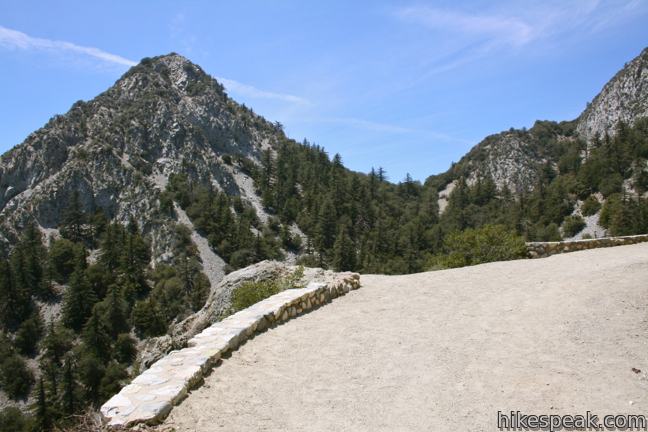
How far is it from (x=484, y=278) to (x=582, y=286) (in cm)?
279

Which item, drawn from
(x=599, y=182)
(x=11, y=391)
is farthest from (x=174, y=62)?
(x=599, y=182)

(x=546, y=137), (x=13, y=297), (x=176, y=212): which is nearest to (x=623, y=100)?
(x=546, y=137)

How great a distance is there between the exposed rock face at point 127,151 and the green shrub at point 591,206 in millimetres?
70053

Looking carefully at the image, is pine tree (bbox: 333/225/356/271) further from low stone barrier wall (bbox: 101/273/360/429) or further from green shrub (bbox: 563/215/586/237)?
low stone barrier wall (bbox: 101/273/360/429)

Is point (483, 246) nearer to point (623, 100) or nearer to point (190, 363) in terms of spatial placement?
point (190, 363)

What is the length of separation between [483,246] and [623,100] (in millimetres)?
109494

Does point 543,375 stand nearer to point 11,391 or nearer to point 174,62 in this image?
point 11,391

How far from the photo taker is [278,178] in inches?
4200

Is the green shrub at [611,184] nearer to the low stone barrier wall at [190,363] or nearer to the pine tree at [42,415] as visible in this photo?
the low stone barrier wall at [190,363]

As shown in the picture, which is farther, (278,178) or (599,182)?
(278,178)

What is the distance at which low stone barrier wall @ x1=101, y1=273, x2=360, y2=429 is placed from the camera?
5.24 meters

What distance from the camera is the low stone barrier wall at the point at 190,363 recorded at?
5.24 m

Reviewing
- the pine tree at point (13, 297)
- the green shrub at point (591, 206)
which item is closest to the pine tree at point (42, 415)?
the pine tree at point (13, 297)

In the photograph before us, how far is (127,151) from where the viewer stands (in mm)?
98562
